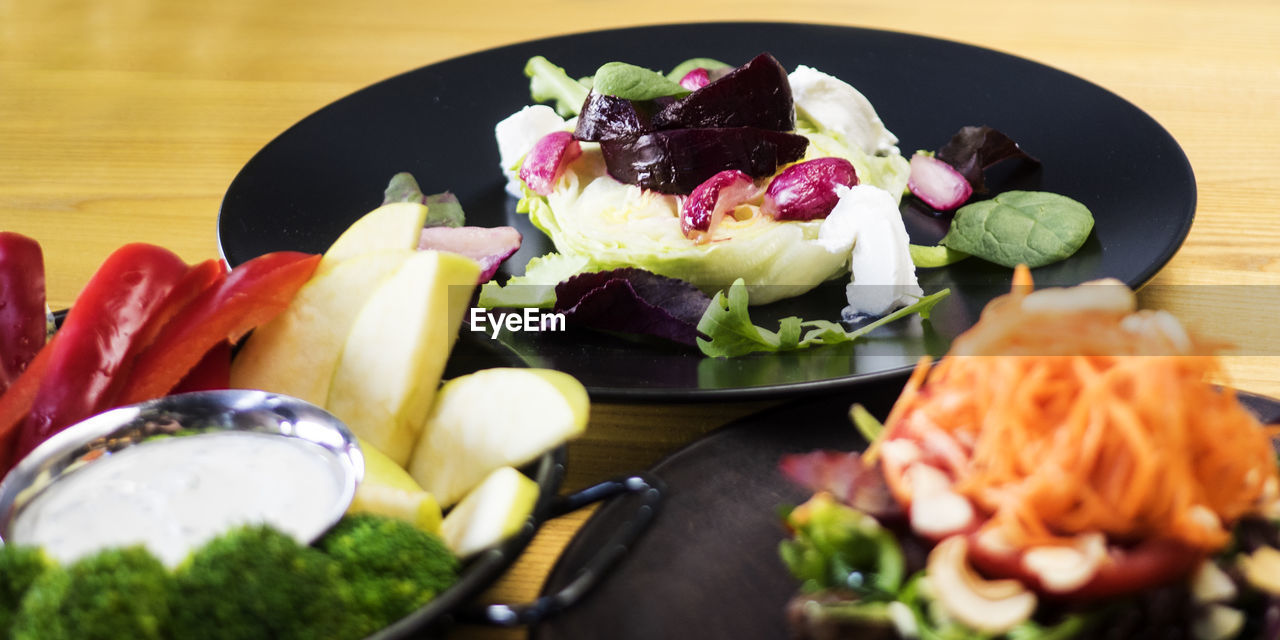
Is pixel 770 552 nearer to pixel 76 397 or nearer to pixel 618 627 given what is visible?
pixel 618 627

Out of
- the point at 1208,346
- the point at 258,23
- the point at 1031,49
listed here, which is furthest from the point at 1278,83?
the point at 258,23

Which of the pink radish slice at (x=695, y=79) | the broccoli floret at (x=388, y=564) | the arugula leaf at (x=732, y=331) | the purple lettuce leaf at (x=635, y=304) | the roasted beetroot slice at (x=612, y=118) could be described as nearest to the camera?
the broccoli floret at (x=388, y=564)

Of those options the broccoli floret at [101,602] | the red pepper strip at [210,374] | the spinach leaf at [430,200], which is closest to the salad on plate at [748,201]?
the spinach leaf at [430,200]

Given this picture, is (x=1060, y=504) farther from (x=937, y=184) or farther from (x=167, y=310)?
(x=937, y=184)

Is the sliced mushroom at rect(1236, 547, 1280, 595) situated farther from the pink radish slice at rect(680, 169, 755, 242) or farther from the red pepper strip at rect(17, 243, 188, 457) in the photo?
the red pepper strip at rect(17, 243, 188, 457)

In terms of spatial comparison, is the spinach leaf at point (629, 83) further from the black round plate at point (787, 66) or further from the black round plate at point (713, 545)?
the black round plate at point (713, 545)

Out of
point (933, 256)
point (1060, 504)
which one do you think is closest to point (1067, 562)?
point (1060, 504)
